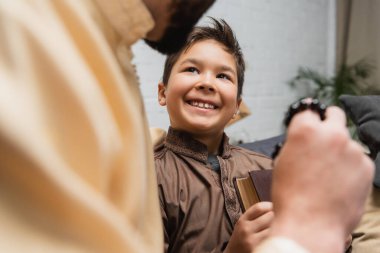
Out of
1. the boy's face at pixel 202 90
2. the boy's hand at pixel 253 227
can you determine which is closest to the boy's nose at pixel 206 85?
the boy's face at pixel 202 90

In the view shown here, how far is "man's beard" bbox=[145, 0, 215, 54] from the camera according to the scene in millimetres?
535

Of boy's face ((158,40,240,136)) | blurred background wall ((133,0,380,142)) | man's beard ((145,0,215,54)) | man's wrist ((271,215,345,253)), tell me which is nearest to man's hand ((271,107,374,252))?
man's wrist ((271,215,345,253))

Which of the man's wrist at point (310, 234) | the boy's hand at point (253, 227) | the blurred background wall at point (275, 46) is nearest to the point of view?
the man's wrist at point (310, 234)

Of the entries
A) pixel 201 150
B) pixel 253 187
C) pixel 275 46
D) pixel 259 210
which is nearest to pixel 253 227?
pixel 259 210

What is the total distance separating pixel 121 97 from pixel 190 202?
2.11ft

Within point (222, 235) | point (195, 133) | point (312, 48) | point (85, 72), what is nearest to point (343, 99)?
point (195, 133)

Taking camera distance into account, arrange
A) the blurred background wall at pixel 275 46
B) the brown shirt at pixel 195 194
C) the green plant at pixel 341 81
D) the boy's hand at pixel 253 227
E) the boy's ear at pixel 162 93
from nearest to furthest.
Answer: the boy's hand at pixel 253 227 → the brown shirt at pixel 195 194 → the boy's ear at pixel 162 93 → the blurred background wall at pixel 275 46 → the green plant at pixel 341 81

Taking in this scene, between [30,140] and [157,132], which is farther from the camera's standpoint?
[157,132]

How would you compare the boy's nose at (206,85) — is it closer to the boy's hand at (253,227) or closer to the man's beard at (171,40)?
the boy's hand at (253,227)

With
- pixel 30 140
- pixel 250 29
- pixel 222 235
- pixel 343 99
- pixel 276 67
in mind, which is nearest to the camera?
pixel 30 140

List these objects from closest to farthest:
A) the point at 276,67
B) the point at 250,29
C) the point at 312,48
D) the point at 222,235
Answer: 1. the point at 222,235
2. the point at 250,29
3. the point at 276,67
4. the point at 312,48

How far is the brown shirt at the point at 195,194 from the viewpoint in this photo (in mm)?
1033

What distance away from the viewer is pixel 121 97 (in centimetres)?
47

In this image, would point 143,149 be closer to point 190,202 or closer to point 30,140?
point 30,140
